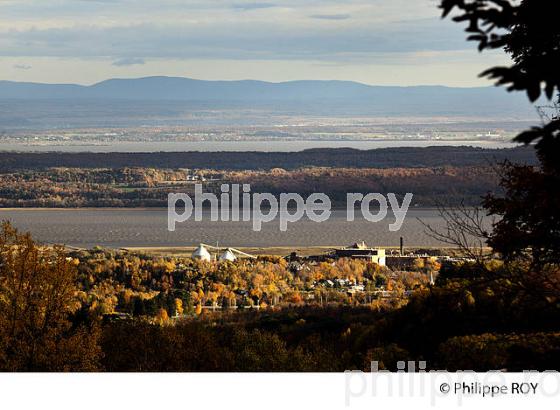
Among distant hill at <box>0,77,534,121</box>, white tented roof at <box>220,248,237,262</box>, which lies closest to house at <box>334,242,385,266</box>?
white tented roof at <box>220,248,237,262</box>

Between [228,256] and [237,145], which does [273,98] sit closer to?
[237,145]

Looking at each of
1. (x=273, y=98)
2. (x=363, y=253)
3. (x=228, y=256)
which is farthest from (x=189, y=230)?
(x=273, y=98)

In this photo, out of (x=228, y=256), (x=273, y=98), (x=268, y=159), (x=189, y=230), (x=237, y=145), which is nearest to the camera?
(x=228, y=256)

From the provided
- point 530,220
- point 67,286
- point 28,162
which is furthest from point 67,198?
point 530,220

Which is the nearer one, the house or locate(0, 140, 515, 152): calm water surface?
the house

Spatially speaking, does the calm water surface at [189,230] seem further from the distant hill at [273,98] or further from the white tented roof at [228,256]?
the distant hill at [273,98]

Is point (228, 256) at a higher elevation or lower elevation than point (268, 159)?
lower

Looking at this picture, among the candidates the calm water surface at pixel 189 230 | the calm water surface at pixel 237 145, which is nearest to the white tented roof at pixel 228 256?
the calm water surface at pixel 189 230

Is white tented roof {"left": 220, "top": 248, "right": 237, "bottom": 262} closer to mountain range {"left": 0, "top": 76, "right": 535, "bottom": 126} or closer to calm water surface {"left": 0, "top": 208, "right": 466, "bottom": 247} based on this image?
calm water surface {"left": 0, "top": 208, "right": 466, "bottom": 247}
